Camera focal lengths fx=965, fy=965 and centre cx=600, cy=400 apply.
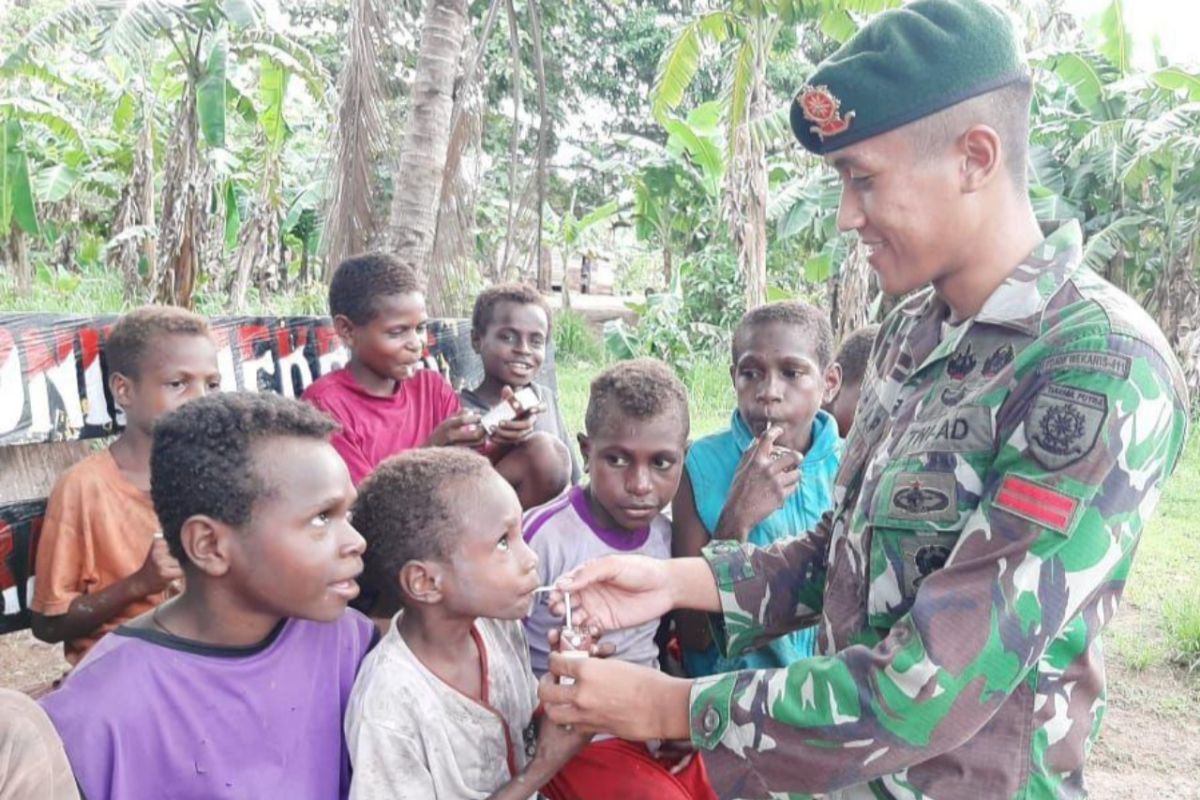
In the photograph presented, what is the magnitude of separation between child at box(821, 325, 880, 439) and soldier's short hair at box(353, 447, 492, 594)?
6.85 feet

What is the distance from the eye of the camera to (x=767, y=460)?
105 inches

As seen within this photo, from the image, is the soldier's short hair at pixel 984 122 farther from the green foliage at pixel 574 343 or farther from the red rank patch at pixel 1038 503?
the green foliage at pixel 574 343

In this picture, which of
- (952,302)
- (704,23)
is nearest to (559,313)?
(704,23)

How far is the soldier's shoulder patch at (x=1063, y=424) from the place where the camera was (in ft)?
4.40

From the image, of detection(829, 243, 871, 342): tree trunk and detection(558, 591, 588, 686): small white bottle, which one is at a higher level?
detection(829, 243, 871, 342): tree trunk

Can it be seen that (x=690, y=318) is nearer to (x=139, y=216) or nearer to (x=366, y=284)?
(x=139, y=216)

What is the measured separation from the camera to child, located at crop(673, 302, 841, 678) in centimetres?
267

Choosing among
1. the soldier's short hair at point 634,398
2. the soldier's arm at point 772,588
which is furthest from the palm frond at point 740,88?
the soldier's arm at point 772,588

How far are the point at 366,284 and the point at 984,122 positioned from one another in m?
2.60

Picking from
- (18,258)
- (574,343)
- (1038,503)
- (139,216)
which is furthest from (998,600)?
(18,258)

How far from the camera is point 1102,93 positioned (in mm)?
9812

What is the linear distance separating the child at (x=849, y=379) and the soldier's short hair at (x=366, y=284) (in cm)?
174

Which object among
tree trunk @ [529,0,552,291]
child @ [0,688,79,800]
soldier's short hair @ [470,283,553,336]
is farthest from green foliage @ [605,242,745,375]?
child @ [0,688,79,800]

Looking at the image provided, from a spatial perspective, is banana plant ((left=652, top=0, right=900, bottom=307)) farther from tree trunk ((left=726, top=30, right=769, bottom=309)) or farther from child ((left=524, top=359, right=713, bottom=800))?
child ((left=524, top=359, right=713, bottom=800))
